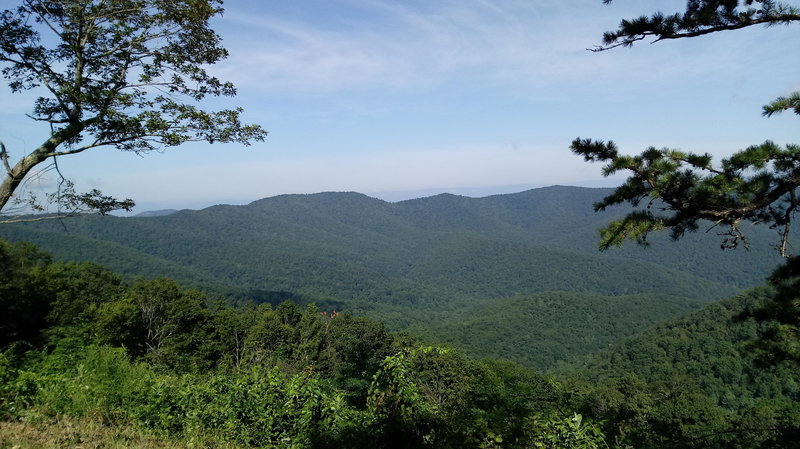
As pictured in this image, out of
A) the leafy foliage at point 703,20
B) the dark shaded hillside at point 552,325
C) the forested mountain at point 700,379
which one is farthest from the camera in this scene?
the dark shaded hillside at point 552,325

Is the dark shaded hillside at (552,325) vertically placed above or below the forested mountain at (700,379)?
below

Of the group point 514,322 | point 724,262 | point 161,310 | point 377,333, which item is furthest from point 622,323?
point 724,262

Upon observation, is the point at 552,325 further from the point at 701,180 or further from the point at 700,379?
the point at 701,180

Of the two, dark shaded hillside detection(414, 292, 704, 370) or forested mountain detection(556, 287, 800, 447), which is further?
dark shaded hillside detection(414, 292, 704, 370)

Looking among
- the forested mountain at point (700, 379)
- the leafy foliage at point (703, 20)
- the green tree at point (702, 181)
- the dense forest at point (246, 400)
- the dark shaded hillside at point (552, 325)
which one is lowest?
the dark shaded hillside at point (552, 325)

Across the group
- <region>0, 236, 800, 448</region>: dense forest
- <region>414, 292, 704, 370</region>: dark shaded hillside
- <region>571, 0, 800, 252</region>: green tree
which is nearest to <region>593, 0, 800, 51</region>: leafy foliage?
<region>571, 0, 800, 252</region>: green tree

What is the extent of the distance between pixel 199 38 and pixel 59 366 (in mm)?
5843

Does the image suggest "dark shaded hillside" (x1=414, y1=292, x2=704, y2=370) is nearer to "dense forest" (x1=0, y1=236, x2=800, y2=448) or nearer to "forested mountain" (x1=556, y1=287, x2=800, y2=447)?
"forested mountain" (x1=556, y1=287, x2=800, y2=447)

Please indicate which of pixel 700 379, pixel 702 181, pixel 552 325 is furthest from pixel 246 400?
pixel 552 325

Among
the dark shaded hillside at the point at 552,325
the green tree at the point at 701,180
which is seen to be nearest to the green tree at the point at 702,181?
the green tree at the point at 701,180

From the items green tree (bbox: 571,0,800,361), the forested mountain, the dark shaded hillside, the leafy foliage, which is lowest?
the dark shaded hillside

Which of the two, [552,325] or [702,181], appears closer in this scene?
[702,181]

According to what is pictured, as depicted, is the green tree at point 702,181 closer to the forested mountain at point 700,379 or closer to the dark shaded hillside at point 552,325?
the forested mountain at point 700,379

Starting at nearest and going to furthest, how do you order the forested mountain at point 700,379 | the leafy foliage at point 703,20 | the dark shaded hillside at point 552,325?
the leafy foliage at point 703,20 → the forested mountain at point 700,379 → the dark shaded hillside at point 552,325
